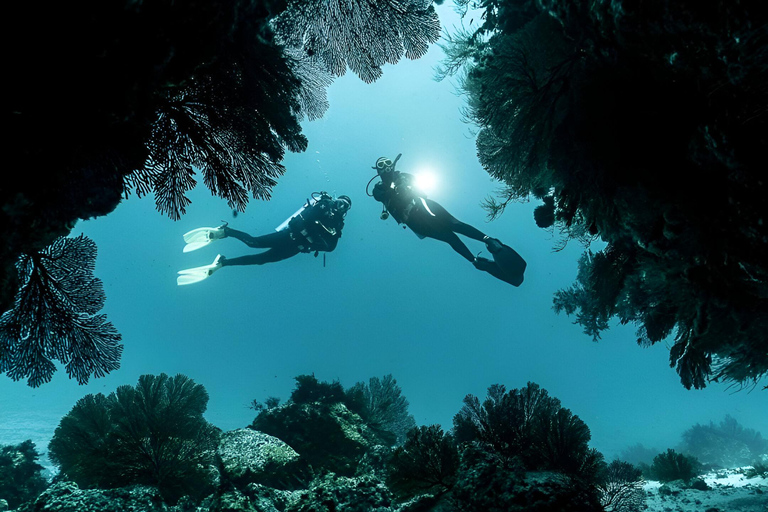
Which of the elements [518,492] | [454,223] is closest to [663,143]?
[518,492]

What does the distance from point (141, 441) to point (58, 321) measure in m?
3.36

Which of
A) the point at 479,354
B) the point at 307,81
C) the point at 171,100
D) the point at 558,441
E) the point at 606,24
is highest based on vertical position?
the point at 479,354

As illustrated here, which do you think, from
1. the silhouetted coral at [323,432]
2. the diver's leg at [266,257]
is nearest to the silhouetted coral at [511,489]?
the silhouetted coral at [323,432]

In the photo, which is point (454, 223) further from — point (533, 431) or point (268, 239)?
point (268, 239)

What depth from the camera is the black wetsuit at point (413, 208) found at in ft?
32.4

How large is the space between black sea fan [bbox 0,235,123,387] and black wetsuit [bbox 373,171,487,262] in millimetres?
7815

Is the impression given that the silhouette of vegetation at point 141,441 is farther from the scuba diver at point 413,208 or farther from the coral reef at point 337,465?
the scuba diver at point 413,208

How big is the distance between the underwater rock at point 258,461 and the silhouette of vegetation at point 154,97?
12.8 feet

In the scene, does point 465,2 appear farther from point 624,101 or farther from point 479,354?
point 479,354

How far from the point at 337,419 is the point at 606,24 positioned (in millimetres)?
8202

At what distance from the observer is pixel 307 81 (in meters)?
5.05

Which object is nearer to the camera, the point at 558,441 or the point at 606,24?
the point at 606,24

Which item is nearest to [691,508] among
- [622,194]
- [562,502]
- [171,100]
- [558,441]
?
[558,441]

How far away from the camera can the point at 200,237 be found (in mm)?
10875
